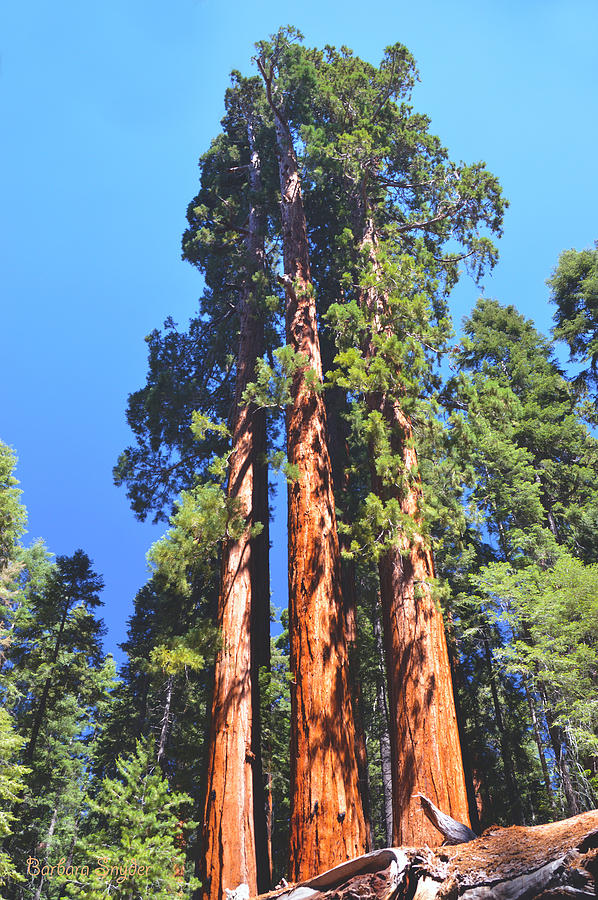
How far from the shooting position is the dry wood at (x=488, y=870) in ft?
4.46

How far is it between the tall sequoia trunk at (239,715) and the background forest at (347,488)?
5.7 inches

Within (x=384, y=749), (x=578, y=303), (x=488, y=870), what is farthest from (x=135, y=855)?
(x=578, y=303)

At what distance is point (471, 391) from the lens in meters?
7.09

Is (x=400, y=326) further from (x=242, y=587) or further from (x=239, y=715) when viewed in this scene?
(x=239, y=715)

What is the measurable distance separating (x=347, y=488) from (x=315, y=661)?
5813mm

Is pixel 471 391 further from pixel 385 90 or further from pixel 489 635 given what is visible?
pixel 489 635

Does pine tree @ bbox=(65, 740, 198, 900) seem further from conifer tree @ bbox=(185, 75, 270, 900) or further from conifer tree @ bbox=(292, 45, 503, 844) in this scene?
conifer tree @ bbox=(292, 45, 503, 844)

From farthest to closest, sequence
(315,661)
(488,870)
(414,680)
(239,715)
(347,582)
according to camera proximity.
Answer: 1. (347,582)
2. (239,715)
3. (315,661)
4. (414,680)
5. (488,870)

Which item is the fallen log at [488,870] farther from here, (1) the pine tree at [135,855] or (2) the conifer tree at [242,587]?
(1) the pine tree at [135,855]

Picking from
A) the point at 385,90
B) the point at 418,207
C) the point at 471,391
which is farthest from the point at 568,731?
the point at 385,90

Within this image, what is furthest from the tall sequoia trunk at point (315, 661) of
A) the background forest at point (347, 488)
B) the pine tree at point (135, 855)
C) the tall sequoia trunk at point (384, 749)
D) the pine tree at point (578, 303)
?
the pine tree at point (578, 303)

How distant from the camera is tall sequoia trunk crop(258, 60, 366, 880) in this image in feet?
14.5

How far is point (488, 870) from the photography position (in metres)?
1.62

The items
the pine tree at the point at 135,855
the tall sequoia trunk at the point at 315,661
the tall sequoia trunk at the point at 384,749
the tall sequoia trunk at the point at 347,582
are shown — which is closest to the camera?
the tall sequoia trunk at the point at 315,661
